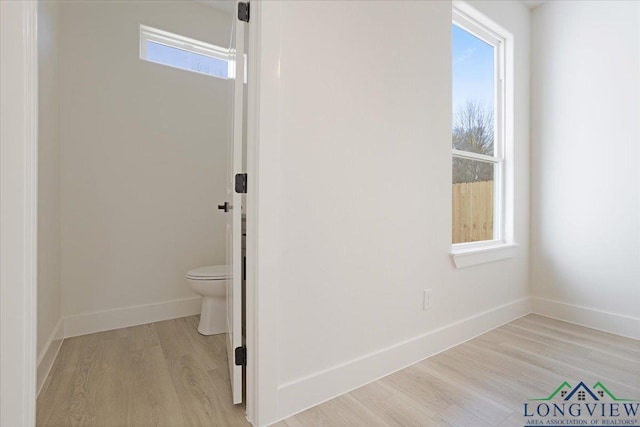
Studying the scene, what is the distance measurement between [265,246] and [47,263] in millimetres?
1395

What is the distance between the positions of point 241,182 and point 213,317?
130 cm

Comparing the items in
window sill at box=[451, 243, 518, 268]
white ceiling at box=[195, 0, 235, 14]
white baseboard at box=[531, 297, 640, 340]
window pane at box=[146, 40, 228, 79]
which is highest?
white ceiling at box=[195, 0, 235, 14]

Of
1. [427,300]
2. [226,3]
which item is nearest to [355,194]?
[427,300]

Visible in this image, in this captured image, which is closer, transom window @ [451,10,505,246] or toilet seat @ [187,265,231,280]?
toilet seat @ [187,265,231,280]

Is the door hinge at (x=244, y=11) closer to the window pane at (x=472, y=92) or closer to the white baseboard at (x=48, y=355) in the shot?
the window pane at (x=472, y=92)

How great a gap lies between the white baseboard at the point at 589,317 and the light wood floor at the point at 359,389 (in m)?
0.10

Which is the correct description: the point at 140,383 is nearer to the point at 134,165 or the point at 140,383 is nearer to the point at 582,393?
the point at 134,165

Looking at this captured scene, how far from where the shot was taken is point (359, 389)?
61.2 inches

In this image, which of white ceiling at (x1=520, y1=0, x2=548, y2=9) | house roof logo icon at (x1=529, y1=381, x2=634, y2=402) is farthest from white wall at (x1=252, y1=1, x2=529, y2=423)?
white ceiling at (x1=520, y1=0, x2=548, y2=9)

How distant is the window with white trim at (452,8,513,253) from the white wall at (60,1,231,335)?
1926mm

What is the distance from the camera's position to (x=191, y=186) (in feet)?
8.95

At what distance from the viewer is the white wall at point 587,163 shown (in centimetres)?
228

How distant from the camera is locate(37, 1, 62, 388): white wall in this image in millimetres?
1619

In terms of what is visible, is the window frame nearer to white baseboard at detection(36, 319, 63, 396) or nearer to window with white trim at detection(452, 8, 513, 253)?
window with white trim at detection(452, 8, 513, 253)
